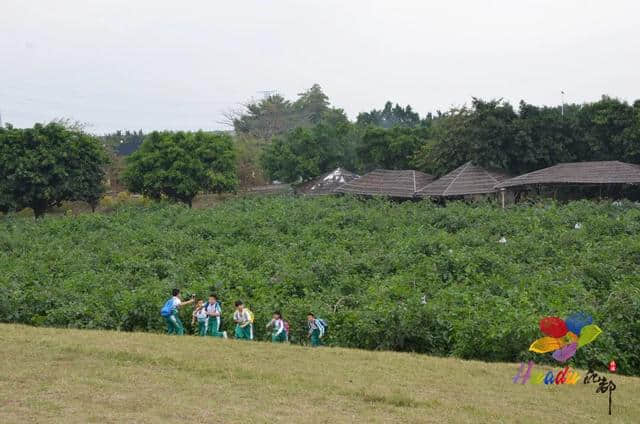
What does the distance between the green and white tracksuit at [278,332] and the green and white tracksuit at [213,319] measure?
1.08m

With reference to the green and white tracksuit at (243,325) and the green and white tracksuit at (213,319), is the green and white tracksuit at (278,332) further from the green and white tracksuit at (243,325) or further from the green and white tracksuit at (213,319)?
the green and white tracksuit at (213,319)

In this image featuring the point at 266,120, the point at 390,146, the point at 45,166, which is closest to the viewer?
the point at 45,166

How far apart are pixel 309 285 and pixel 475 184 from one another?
18.1 metres

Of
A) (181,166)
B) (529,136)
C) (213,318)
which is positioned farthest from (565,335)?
(181,166)

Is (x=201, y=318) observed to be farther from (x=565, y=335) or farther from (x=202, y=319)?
(x=565, y=335)

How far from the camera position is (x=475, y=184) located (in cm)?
3300

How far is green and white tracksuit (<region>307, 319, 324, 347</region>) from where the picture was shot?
39.8 ft

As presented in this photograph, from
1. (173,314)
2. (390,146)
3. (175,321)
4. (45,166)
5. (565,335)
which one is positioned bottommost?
(175,321)

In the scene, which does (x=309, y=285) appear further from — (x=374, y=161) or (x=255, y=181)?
(x=255, y=181)

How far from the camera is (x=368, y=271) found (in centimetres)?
1877

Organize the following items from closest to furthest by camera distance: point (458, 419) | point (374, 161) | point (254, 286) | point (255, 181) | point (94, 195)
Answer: point (458, 419) < point (254, 286) < point (94, 195) < point (374, 161) < point (255, 181)

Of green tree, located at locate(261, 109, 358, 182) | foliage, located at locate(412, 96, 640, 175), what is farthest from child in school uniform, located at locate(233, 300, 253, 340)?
green tree, located at locate(261, 109, 358, 182)

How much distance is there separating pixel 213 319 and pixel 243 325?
2.15 ft

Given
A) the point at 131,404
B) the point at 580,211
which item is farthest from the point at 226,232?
the point at 131,404
